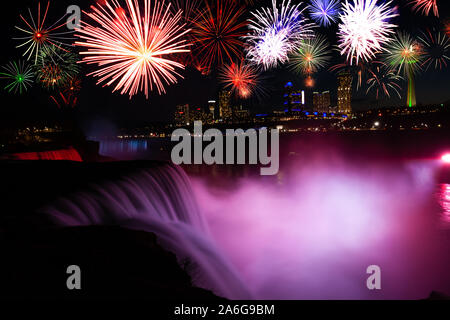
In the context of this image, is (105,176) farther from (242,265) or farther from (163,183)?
(242,265)

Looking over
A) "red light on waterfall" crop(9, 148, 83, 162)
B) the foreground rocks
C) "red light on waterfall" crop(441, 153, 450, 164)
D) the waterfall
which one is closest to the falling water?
the waterfall

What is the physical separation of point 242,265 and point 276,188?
15093 millimetres

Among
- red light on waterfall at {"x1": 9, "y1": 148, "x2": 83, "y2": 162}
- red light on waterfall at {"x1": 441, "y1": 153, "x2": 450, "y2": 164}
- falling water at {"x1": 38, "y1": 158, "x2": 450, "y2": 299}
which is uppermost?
red light on waterfall at {"x1": 441, "y1": 153, "x2": 450, "y2": 164}

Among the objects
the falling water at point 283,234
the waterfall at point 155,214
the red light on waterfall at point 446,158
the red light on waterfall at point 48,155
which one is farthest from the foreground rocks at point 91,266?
the red light on waterfall at point 446,158

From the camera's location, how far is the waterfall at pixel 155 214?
513 centimetres

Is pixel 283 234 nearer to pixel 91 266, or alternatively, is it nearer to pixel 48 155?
pixel 91 266

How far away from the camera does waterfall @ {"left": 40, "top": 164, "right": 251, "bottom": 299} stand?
5133mm

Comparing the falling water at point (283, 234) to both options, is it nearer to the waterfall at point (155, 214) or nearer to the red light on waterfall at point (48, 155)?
the waterfall at point (155, 214)

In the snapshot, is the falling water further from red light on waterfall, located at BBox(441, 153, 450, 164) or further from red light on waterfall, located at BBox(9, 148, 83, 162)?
red light on waterfall, located at BBox(441, 153, 450, 164)

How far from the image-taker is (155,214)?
267 inches

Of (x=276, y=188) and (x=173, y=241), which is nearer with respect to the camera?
(x=173, y=241)

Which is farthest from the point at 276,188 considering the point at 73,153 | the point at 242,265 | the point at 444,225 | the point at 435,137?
the point at 435,137

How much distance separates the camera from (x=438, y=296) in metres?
3.91

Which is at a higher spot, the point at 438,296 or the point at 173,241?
the point at 173,241
